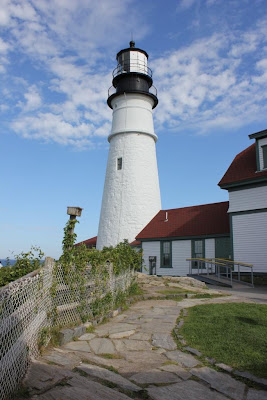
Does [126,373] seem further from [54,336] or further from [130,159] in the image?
[130,159]

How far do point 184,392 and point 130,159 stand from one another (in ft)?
71.4

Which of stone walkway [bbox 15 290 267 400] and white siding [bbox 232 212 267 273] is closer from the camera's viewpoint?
stone walkway [bbox 15 290 267 400]

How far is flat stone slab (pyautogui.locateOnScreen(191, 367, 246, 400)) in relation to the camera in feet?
12.2

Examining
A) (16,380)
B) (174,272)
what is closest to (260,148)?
(174,272)

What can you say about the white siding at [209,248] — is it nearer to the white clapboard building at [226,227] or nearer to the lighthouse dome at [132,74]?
the white clapboard building at [226,227]

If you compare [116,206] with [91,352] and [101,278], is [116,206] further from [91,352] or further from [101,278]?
[91,352]

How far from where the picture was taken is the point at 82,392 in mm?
3488

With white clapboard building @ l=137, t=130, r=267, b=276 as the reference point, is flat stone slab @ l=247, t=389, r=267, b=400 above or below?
below

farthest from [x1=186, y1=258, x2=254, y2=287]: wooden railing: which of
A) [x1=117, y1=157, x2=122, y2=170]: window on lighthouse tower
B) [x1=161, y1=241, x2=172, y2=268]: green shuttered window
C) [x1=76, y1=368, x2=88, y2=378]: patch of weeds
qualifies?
[x1=76, y1=368, x2=88, y2=378]: patch of weeds

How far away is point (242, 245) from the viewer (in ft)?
58.0

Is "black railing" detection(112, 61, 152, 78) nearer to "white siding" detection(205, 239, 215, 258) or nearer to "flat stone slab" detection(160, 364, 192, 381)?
"white siding" detection(205, 239, 215, 258)

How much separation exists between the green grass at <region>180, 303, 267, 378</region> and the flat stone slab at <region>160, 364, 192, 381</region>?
2.11 feet

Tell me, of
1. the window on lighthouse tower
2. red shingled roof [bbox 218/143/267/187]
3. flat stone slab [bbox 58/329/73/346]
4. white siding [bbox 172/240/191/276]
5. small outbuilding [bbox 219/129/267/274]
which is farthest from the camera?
the window on lighthouse tower

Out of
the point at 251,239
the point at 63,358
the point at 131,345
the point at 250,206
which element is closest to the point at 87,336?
the point at 131,345
